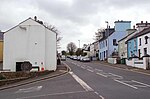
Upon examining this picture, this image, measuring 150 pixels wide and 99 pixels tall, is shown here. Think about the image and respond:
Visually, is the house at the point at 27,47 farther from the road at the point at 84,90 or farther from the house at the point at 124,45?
the house at the point at 124,45

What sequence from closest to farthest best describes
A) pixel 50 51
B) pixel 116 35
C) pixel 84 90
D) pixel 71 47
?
pixel 84 90 → pixel 50 51 → pixel 116 35 → pixel 71 47

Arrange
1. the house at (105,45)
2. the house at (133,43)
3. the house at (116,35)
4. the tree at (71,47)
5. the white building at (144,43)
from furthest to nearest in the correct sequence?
1. the tree at (71,47)
2. the house at (105,45)
3. the house at (116,35)
4. the house at (133,43)
5. the white building at (144,43)

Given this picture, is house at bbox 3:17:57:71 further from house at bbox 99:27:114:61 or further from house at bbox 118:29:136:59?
house at bbox 99:27:114:61

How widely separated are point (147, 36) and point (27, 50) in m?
19.4

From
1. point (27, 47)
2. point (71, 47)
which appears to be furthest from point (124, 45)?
point (71, 47)

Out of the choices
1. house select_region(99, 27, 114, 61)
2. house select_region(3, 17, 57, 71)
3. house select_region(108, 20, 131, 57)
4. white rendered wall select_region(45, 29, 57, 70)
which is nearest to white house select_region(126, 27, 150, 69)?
white rendered wall select_region(45, 29, 57, 70)

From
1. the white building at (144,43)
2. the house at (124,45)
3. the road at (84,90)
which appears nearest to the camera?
the road at (84,90)

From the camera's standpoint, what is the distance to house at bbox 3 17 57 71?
135 feet

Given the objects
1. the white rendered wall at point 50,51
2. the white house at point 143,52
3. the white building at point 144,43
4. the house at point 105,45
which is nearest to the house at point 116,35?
the house at point 105,45

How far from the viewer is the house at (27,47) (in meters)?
41.2

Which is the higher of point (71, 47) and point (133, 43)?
point (71, 47)

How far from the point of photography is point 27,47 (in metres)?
41.4

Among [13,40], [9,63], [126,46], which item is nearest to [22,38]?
[13,40]

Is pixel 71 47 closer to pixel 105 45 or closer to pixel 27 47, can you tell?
pixel 105 45
